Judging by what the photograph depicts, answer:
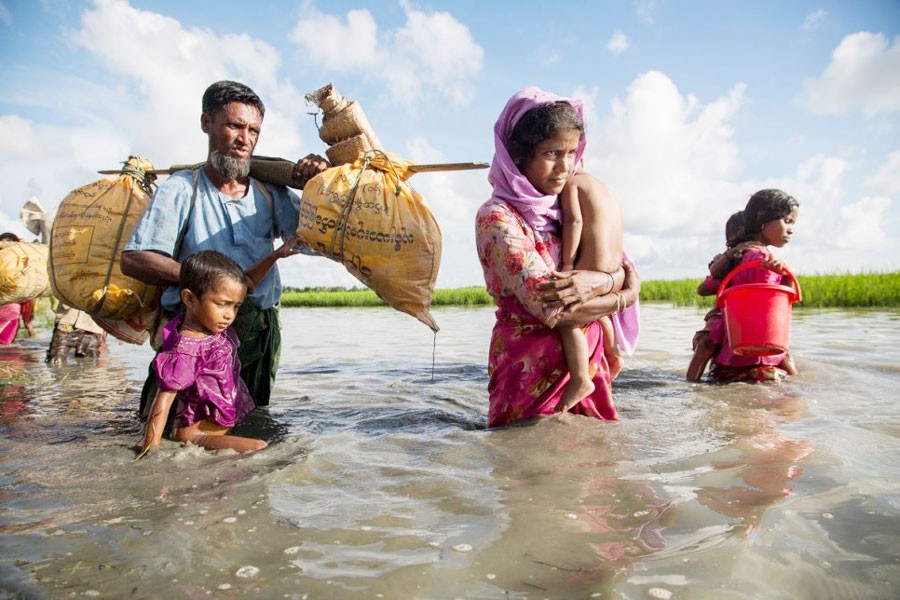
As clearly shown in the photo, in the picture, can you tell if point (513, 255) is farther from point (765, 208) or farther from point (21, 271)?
point (21, 271)

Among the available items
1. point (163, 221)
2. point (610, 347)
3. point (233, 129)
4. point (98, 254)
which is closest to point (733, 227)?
point (610, 347)

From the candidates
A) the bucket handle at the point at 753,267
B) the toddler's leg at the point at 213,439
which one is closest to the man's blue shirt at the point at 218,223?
the toddler's leg at the point at 213,439

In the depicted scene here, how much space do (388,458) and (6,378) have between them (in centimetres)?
393

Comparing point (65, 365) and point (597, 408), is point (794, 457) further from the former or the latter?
point (65, 365)

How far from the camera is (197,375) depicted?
8.96 ft

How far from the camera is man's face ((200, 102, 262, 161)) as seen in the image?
9.69 feet

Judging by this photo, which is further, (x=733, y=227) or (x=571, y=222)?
(x=733, y=227)

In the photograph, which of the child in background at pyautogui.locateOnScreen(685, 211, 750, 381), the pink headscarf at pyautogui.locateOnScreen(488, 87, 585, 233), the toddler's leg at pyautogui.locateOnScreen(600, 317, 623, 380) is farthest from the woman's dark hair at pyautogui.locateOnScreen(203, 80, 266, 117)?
the child in background at pyautogui.locateOnScreen(685, 211, 750, 381)

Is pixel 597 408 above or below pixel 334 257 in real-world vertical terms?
below

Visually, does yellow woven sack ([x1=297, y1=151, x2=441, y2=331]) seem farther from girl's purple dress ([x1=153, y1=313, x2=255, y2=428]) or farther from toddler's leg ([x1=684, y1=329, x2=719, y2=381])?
toddler's leg ([x1=684, y1=329, x2=719, y2=381])

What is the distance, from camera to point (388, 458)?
94.2 inches

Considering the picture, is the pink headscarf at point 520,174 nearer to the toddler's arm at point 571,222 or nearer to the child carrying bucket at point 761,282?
the toddler's arm at point 571,222

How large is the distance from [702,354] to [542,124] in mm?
2895

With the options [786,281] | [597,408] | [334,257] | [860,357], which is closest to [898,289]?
[860,357]
